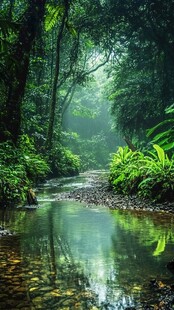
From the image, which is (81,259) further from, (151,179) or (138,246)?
(151,179)

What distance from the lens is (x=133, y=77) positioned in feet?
64.6

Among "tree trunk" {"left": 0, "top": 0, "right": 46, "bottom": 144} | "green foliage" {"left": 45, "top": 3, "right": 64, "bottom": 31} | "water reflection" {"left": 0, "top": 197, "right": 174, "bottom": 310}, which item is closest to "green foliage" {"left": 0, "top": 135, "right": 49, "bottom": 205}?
"tree trunk" {"left": 0, "top": 0, "right": 46, "bottom": 144}

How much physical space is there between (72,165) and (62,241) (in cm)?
1785

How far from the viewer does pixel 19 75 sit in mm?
11109

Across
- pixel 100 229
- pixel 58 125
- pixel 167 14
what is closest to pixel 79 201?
pixel 100 229

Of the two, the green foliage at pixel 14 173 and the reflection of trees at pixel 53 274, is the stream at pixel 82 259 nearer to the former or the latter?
the reflection of trees at pixel 53 274

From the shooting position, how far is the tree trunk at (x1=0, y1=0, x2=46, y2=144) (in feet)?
36.2

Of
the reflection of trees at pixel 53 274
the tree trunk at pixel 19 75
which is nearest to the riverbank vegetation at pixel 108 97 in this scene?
the tree trunk at pixel 19 75

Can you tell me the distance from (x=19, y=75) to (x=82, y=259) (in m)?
8.37

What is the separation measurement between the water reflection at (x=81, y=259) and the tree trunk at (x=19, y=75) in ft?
16.7

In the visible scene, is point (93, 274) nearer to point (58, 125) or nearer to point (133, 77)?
point (133, 77)

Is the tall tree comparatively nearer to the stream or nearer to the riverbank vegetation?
the riverbank vegetation

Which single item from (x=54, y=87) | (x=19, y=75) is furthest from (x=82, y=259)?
(x=54, y=87)

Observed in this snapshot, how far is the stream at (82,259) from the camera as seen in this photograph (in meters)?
2.70
